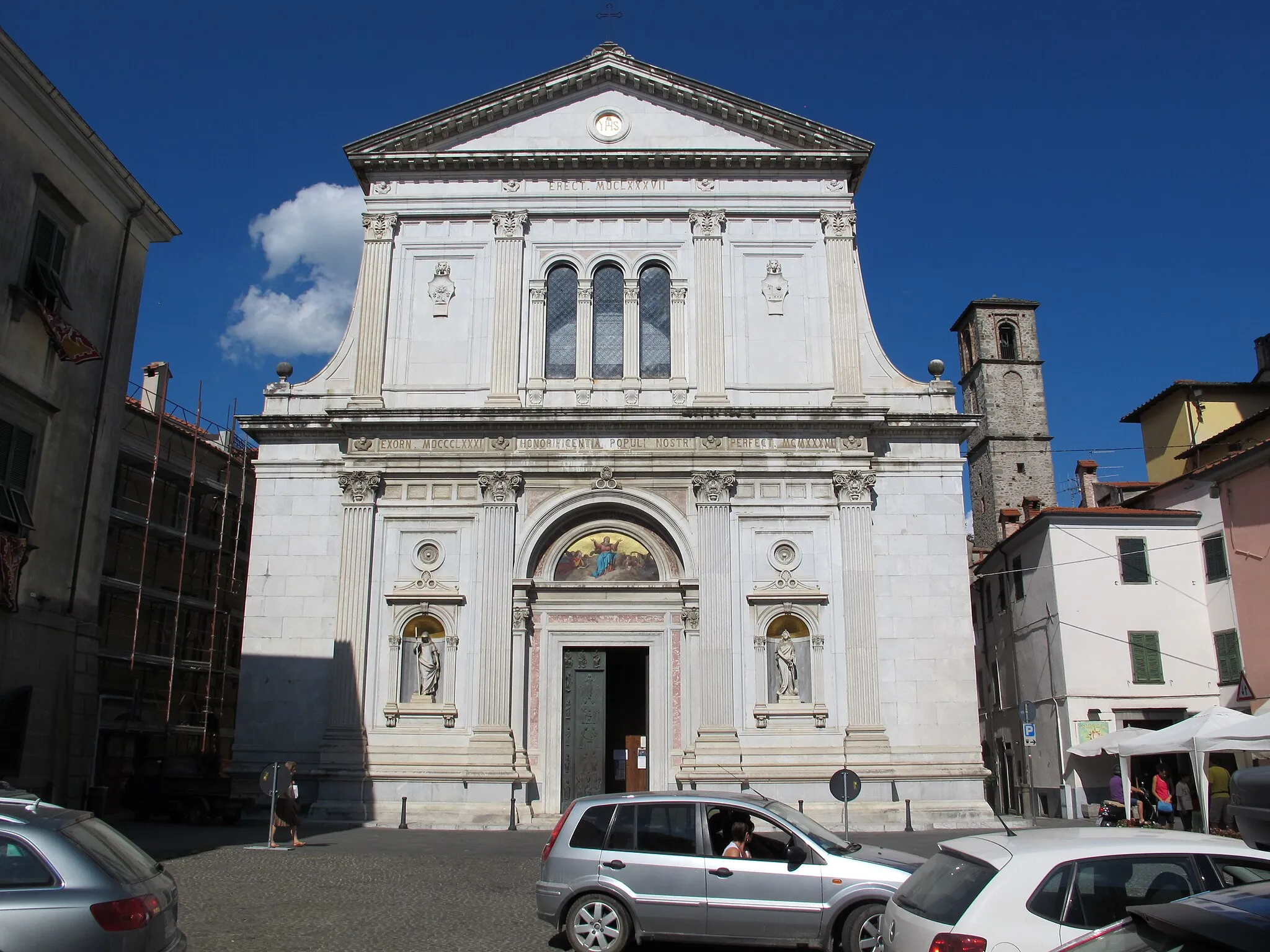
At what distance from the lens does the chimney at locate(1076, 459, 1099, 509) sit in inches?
1505

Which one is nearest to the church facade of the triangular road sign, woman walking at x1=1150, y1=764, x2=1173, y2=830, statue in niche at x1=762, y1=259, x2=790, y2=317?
statue in niche at x1=762, y1=259, x2=790, y2=317

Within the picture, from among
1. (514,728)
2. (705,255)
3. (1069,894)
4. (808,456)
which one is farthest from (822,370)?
(1069,894)

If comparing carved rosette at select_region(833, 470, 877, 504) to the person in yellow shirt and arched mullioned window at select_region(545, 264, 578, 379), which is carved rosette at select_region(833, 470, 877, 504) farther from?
the person in yellow shirt

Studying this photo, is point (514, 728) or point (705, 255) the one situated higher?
point (705, 255)

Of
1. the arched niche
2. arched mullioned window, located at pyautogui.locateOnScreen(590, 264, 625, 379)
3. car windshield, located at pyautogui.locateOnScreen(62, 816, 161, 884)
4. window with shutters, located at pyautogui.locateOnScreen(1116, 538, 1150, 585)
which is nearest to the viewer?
car windshield, located at pyautogui.locateOnScreen(62, 816, 161, 884)

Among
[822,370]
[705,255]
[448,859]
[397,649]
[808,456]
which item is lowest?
[448,859]

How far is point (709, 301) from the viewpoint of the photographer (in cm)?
2892

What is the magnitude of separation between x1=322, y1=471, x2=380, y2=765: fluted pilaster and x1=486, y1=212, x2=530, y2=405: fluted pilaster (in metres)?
3.92

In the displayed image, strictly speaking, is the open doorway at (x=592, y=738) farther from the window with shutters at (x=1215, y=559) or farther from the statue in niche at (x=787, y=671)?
the window with shutters at (x=1215, y=559)

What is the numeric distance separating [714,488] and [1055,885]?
2029 centimetres

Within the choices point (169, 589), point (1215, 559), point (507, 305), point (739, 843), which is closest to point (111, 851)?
point (739, 843)

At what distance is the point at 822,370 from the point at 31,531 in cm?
1862

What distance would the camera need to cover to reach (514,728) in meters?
26.0

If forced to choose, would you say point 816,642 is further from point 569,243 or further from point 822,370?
point 569,243
